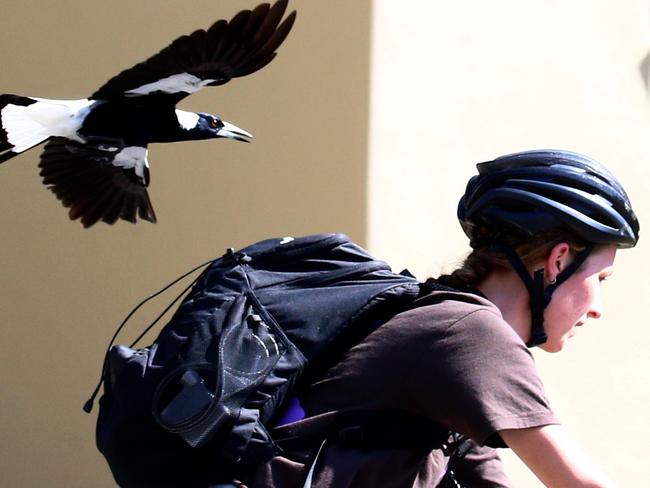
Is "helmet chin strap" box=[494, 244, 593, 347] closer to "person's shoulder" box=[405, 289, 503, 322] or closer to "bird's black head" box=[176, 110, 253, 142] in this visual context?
"person's shoulder" box=[405, 289, 503, 322]

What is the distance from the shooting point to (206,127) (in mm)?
3783

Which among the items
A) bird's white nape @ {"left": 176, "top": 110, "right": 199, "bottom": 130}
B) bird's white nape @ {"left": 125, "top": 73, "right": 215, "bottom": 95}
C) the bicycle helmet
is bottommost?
the bicycle helmet

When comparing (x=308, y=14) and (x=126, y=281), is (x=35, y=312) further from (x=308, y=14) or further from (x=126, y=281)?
(x=308, y=14)

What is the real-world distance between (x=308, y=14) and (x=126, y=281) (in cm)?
105

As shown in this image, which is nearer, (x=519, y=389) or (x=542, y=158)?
(x=519, y=389)

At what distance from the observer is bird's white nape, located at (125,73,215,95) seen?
11.7 ft

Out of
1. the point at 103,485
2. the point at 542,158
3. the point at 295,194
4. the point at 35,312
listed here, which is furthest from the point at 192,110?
the point at 542,158

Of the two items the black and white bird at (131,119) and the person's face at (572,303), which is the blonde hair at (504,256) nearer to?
the person's face at (572,303)

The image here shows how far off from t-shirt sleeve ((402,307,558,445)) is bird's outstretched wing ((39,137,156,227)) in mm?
2121

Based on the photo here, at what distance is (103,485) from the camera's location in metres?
4.05

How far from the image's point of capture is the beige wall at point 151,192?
13.2ft

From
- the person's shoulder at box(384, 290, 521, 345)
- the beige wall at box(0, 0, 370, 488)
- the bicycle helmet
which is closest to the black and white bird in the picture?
the beige wall at box(0, 0, 370, 488)

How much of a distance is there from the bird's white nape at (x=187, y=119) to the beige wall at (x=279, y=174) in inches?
14.3

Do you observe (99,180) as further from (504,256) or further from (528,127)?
(504,256)
